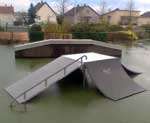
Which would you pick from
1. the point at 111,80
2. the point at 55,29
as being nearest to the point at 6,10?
the point at 55,29

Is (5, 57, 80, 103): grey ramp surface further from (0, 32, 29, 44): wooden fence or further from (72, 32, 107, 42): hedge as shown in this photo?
(72, 32, 107, 42): hedge

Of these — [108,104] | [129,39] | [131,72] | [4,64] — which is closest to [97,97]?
[108,104]

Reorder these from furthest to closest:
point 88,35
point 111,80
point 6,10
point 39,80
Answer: point 6,10 → point 88,35 → point 111,80 → point 39,80

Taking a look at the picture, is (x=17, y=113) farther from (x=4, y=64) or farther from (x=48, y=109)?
(x=4, y=64)

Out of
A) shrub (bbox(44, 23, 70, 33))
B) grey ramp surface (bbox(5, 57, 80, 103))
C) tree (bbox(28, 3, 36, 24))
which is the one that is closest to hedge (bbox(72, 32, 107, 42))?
shrub (bbox(44, 23, 70, 33))

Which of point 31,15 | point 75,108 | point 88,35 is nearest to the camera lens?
point 75,108

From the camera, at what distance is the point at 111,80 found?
20.0ft

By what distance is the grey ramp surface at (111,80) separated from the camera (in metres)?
5.82

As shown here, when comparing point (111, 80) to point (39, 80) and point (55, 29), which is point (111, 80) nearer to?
point (39, 80)

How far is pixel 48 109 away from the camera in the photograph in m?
4.98

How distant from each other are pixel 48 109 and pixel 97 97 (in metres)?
1.30

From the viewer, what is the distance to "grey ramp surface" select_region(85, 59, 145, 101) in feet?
19.1

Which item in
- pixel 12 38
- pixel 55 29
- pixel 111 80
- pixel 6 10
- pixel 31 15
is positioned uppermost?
pixel 6 10

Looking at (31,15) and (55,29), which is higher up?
(31,15)
